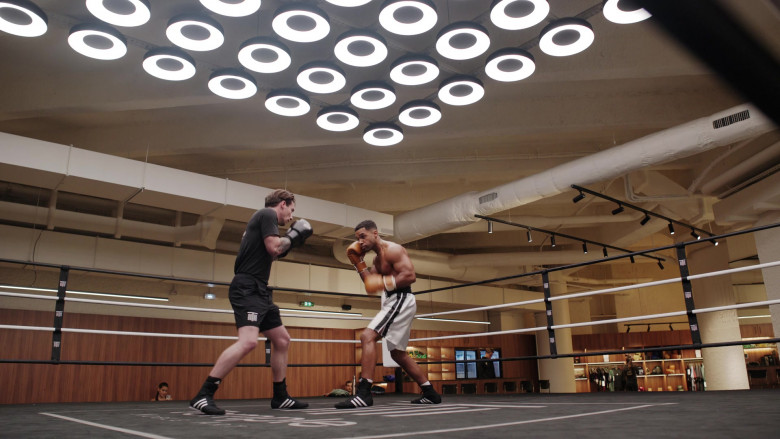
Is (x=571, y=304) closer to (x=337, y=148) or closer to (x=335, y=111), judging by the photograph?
(x=337, y=148)

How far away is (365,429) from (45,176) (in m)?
5.42

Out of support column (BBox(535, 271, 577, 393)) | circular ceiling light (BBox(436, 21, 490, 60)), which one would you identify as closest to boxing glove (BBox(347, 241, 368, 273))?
circular ceiling light (BBox(436, 21, 490, 60))

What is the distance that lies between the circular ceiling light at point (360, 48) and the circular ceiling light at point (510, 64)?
0.92 m

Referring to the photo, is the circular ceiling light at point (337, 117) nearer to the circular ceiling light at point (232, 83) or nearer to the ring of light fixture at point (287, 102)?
the ring of light fixture at point (287, 102)

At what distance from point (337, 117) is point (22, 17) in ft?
8.87

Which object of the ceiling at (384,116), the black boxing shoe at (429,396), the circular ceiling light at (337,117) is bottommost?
the black boxing shoe at (429,396)

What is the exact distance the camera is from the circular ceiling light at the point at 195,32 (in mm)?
4145

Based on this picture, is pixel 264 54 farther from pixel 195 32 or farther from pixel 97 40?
pixel 97 40

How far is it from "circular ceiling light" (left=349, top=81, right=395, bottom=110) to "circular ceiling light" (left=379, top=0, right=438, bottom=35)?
2.80ft

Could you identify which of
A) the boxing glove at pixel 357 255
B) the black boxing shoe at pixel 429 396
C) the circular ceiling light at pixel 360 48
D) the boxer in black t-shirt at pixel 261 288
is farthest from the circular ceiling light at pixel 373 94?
the black boxing shoe at pixel 429 396

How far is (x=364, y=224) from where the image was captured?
3.55m

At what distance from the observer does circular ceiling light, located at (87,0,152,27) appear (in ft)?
13.0

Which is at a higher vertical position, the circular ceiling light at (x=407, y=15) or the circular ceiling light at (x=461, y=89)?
the circular ceiling light at (x=407, y=15)

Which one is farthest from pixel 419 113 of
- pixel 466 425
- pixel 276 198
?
pixel 466 425
